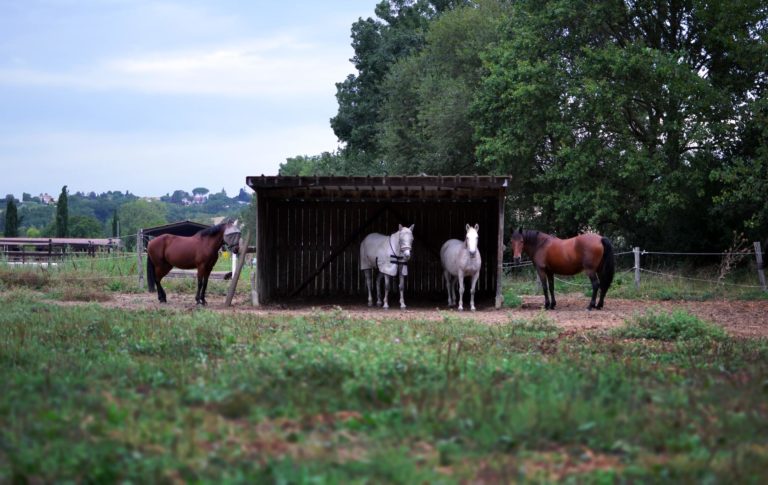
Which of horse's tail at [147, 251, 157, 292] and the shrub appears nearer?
the shrub

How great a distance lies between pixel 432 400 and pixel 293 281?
48.8 feet

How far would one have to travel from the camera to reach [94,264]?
2461 cm

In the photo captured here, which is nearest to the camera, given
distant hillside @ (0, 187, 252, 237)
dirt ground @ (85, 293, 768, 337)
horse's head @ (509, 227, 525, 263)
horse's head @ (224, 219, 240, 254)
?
dirt ground @ (85, 293, 768, 337)

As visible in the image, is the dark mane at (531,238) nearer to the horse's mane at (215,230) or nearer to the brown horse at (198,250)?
the brown horse at (198,250)

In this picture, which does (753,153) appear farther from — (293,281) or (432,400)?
(432,400)

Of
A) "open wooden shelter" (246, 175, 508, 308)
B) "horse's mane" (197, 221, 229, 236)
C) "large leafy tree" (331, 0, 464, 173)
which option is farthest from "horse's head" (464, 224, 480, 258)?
"large leafy tree" (331, 0, 464, 173)

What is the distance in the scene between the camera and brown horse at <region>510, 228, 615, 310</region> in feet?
56.0

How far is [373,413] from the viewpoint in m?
6.34

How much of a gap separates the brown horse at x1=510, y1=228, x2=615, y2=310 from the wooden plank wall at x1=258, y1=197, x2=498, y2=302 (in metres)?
2.55

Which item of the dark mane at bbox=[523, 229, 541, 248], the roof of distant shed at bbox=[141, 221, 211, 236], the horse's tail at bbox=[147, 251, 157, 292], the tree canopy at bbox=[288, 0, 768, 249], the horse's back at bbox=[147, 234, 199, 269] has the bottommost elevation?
the horse's tail at bbox=[147, 251, 157, 292]

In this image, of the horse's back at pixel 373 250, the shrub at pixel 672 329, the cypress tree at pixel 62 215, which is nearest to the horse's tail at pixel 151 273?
the horse's back at pixel 373 250

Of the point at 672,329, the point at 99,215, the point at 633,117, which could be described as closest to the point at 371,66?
the point at 633,117

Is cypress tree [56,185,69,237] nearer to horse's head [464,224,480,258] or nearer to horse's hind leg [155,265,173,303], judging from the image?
horse's hind leg [155,265,173,303]

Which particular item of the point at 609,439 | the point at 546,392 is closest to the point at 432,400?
the point at 546,392
